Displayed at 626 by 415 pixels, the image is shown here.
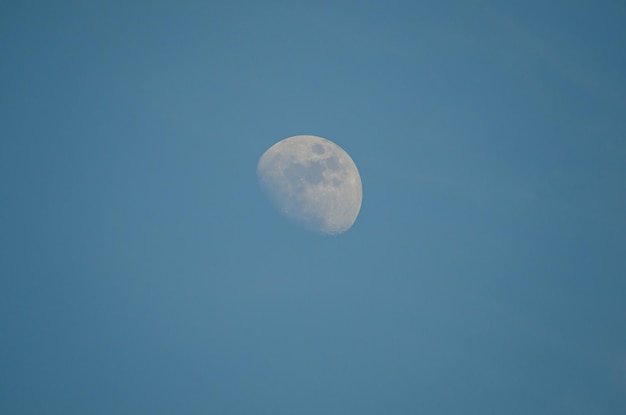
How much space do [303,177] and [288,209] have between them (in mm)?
1500

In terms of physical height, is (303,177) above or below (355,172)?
below

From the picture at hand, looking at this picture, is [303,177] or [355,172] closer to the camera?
[303,177]

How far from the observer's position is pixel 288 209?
1535 centimetres

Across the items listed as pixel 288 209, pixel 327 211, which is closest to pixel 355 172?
pixel 327 211

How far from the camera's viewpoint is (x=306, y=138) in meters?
17.0

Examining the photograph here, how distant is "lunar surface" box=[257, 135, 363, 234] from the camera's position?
596 inches

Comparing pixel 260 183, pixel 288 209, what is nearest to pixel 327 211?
pixel 288 209

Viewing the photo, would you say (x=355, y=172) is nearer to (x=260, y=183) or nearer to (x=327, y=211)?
(x=327, y=211)

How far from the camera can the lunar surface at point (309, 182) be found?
15141 mm

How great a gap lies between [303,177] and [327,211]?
1.86 m

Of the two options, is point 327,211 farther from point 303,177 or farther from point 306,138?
point 306,138

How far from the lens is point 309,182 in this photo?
15.1 meters

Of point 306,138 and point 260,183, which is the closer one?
point 260,183

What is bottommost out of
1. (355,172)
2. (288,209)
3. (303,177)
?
(288,209)
